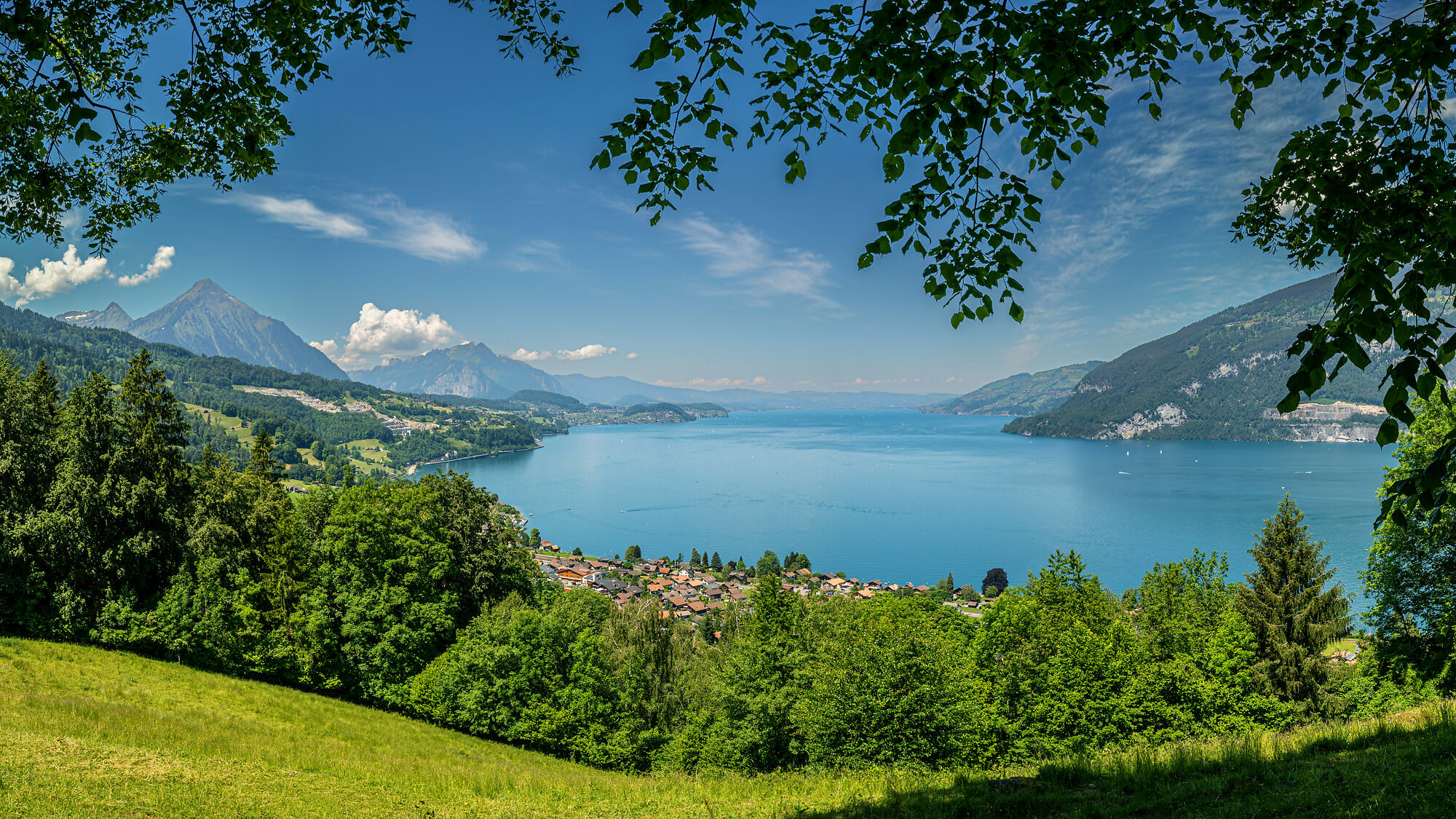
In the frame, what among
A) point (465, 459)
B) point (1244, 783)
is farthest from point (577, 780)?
point (465, 459)

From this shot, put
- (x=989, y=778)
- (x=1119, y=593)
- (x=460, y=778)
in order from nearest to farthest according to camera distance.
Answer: (x=989, y=778), (x=460, y=778), (x=1119, y=593)

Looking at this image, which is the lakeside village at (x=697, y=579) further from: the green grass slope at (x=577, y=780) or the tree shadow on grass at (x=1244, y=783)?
the tree shadow on grass at (x=1244, y=783)

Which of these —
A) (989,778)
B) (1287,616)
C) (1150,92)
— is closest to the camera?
(1150,92)

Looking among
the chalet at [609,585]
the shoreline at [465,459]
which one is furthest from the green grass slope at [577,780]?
the shoreline at [465,459]

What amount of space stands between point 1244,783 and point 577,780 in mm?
9149

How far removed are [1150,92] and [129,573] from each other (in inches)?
935

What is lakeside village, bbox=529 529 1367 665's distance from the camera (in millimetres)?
45938

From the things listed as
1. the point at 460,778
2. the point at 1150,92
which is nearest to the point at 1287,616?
the point at 1150,92

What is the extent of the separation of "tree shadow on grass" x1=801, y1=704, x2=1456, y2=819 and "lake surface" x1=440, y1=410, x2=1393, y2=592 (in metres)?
47.9

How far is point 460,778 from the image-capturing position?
9422mm

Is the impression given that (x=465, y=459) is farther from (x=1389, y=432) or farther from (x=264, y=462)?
(x=1389, y=432)

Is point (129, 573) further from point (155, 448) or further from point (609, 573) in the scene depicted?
point (609, 573)

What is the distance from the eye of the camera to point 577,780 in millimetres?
10297

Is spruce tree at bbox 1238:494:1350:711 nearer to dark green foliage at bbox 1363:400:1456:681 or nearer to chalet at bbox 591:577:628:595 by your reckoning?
dark green foliage at bbox 1363:400:1456:681
